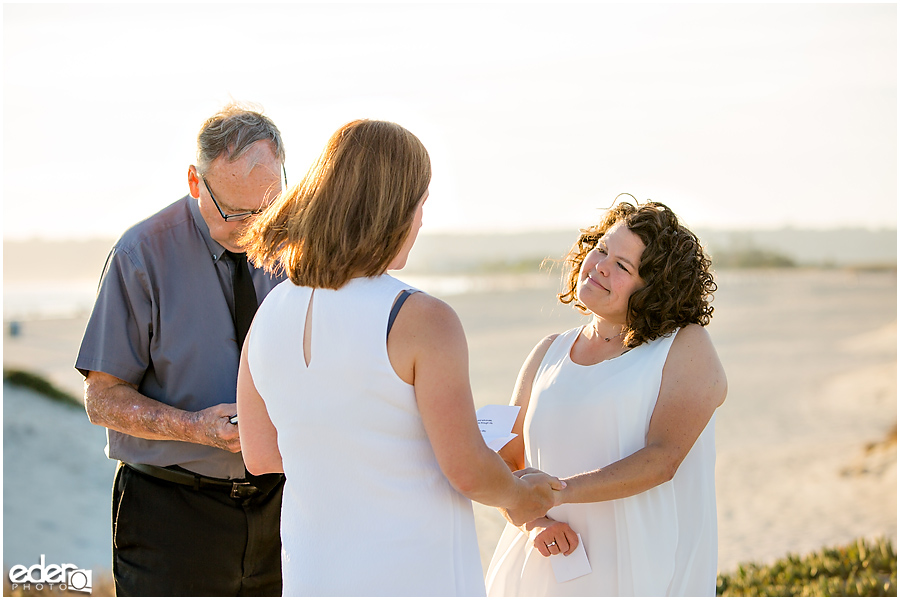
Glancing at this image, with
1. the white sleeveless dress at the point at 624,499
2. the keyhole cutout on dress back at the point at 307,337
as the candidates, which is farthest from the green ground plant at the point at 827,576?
the keyhole cutout on dress back at the point at 307,337

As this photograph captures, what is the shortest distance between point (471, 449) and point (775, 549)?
8.53 m

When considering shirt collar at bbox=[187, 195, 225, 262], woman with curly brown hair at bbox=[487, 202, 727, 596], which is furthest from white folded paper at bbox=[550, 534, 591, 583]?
shirt collar at bbox=[187, 195, 225, 262]

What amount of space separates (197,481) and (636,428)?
64.2 inches

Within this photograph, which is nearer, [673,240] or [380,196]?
[380,196]

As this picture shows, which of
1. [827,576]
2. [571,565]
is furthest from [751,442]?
[571,565]

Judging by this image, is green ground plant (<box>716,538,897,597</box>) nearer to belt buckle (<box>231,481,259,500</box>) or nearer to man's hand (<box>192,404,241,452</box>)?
belt buckle (<box>231,481,259,500</box>)

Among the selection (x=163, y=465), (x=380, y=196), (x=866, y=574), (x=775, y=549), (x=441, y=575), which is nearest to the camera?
(x=380, y=196)

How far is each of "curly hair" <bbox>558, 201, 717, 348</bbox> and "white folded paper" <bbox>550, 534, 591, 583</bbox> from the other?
74 cm

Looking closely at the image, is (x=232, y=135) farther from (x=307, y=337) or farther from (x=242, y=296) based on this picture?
(x=307, y=337)

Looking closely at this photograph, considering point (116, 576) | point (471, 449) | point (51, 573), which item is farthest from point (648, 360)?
point (51, 573)

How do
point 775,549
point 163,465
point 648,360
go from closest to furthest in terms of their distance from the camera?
1. point 648,360
2. point 163,465
3. point 775,549

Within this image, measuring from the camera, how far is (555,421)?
2729 millimetres

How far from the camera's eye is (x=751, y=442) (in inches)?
584

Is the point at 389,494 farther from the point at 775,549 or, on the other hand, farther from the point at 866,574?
the point at 775,549
